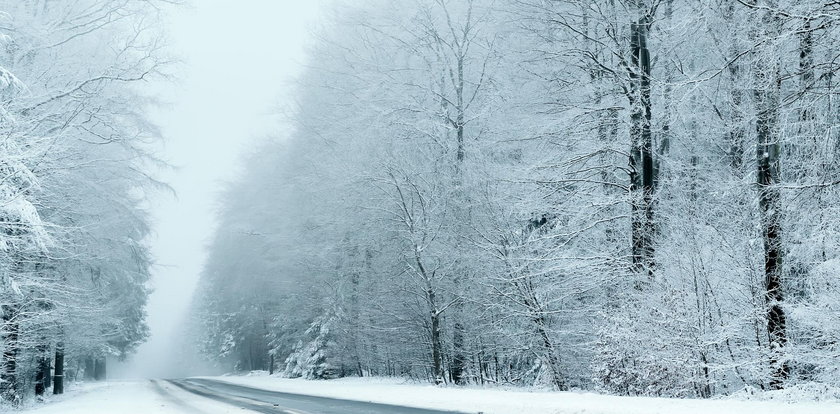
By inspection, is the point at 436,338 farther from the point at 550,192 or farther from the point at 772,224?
the point at 772,224

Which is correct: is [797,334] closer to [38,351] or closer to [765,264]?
[765,264]

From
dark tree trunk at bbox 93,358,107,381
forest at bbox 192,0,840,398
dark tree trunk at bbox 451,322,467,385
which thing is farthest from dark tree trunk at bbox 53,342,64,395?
dark tree trunk at bbox 93,358,107,381

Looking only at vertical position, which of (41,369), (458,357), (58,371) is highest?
(458,357)

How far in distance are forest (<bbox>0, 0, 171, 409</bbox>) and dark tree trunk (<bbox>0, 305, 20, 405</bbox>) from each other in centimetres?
4

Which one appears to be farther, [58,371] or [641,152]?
[58,371]

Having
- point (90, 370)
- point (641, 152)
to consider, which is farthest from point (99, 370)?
point (641, 152)

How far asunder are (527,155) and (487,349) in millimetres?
5281

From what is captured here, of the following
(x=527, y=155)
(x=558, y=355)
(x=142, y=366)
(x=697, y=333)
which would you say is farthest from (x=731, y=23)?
(x=142, y=366)

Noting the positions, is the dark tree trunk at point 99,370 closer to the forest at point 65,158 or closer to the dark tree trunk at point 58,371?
the dark tree trunk at point 58,371

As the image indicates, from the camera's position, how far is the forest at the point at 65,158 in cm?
1320

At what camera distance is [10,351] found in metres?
17.6

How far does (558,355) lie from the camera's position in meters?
14.1

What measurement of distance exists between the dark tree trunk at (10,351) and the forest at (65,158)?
43 millimetres

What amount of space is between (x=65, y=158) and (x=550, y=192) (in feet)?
41.7
